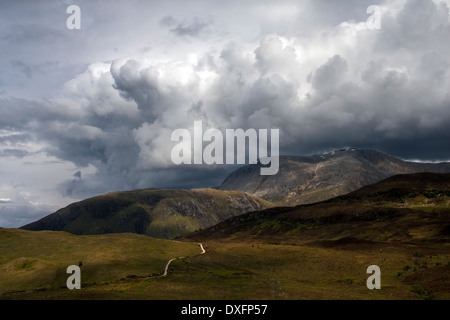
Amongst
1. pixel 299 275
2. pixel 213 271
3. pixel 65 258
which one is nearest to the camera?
pixel 299 275

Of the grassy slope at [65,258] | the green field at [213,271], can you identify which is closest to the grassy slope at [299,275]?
the green field at [213,271]

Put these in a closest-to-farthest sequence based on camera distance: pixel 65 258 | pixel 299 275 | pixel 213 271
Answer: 1. pixel 299 275
2. pixel 213 271
3. pixel 65 258

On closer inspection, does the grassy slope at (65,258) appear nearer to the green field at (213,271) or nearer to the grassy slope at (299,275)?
the green field at (213,271)

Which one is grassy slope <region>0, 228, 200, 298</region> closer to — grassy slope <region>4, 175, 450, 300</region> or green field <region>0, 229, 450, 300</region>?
green field <region>0, 229, 450, 300</region>

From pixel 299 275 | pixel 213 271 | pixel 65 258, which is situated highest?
pixel 65 258

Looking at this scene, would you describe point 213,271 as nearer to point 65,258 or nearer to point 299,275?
point 299,275

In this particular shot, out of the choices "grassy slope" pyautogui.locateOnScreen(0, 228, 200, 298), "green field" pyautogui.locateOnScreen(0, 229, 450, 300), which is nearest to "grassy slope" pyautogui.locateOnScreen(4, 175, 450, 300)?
"green field" pyautogui.locateOnScreen(0, 229, 450, 300)

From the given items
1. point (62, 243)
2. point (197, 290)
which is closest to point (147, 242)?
point (62, 243)

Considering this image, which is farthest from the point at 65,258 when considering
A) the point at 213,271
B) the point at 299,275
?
the point at 299,275
